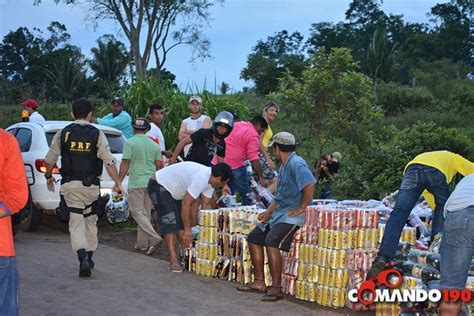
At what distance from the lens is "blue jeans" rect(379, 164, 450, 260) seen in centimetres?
796

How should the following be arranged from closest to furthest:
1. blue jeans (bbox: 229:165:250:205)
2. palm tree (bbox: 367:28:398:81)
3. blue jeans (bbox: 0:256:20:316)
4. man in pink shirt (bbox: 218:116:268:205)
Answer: blue jeans (bbox: 0:256:20:316) < man in pink shirt (bbox: 218:116:268:205) < blue jeans (bbox: 229:165:250:205) < palm tree (bbox: 367:28:398:81)

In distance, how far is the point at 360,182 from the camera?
15.5m

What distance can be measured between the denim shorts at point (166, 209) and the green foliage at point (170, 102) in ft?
22.5

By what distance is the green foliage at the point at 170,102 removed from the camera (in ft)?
55.9

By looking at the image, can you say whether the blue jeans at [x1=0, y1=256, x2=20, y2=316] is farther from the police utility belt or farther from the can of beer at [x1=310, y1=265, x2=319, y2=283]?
the police utility belt

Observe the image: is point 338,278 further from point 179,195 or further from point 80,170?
point 80,170

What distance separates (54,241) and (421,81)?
3784 cm

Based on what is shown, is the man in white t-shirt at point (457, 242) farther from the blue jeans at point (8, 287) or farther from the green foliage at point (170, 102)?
the green foliage at point (170, 102)

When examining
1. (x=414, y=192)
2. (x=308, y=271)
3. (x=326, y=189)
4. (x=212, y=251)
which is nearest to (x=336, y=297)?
(x=308, y=271)

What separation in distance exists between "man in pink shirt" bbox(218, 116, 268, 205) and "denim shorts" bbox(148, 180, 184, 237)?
6.05 ft

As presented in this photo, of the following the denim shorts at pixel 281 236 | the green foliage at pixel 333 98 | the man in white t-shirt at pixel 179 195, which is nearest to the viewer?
the denim shorts at pixel 281 236

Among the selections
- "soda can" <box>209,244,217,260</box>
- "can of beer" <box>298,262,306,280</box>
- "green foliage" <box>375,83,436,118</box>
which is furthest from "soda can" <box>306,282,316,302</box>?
"green foliage" <box>375,83,436,118</box>

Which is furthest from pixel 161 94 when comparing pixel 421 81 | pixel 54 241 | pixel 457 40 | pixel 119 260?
pixel 457 40

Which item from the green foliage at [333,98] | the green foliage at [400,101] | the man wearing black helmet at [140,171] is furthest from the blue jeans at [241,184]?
the green foliage at [400,101]
